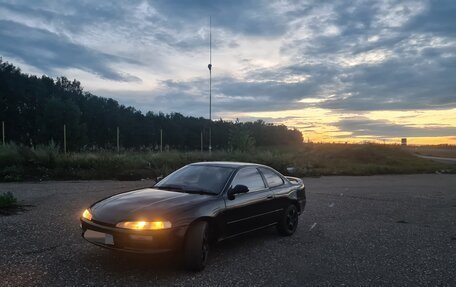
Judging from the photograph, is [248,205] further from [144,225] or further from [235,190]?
[144,225]

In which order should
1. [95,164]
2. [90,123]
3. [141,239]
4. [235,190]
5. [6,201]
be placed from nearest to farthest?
[141,239] < [235,190] < [6,201] < [95,164] < [90,123]

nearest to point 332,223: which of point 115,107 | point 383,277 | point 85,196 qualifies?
point 383,277

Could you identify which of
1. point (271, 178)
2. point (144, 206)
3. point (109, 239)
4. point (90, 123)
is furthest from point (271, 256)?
point (90, 123)

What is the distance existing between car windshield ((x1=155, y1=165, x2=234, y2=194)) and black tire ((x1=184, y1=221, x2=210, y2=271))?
2.65ft

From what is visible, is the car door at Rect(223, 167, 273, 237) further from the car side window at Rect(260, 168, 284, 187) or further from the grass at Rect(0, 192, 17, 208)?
the grass at Rect(0, 192, 17, 208)

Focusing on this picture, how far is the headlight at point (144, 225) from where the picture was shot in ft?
16.0

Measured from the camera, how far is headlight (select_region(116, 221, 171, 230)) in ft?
16.0

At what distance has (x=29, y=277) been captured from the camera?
477 cm

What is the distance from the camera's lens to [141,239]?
483 centimetres

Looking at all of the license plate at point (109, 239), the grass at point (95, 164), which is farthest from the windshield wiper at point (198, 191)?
the grass at point (95, 164)

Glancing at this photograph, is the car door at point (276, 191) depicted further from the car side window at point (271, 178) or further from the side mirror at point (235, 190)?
the side mirror at point (235, 190)

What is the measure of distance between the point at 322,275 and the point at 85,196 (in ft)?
28.7

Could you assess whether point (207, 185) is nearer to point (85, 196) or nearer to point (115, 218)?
point (115, 218)

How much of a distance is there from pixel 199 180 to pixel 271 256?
5.21 feet
